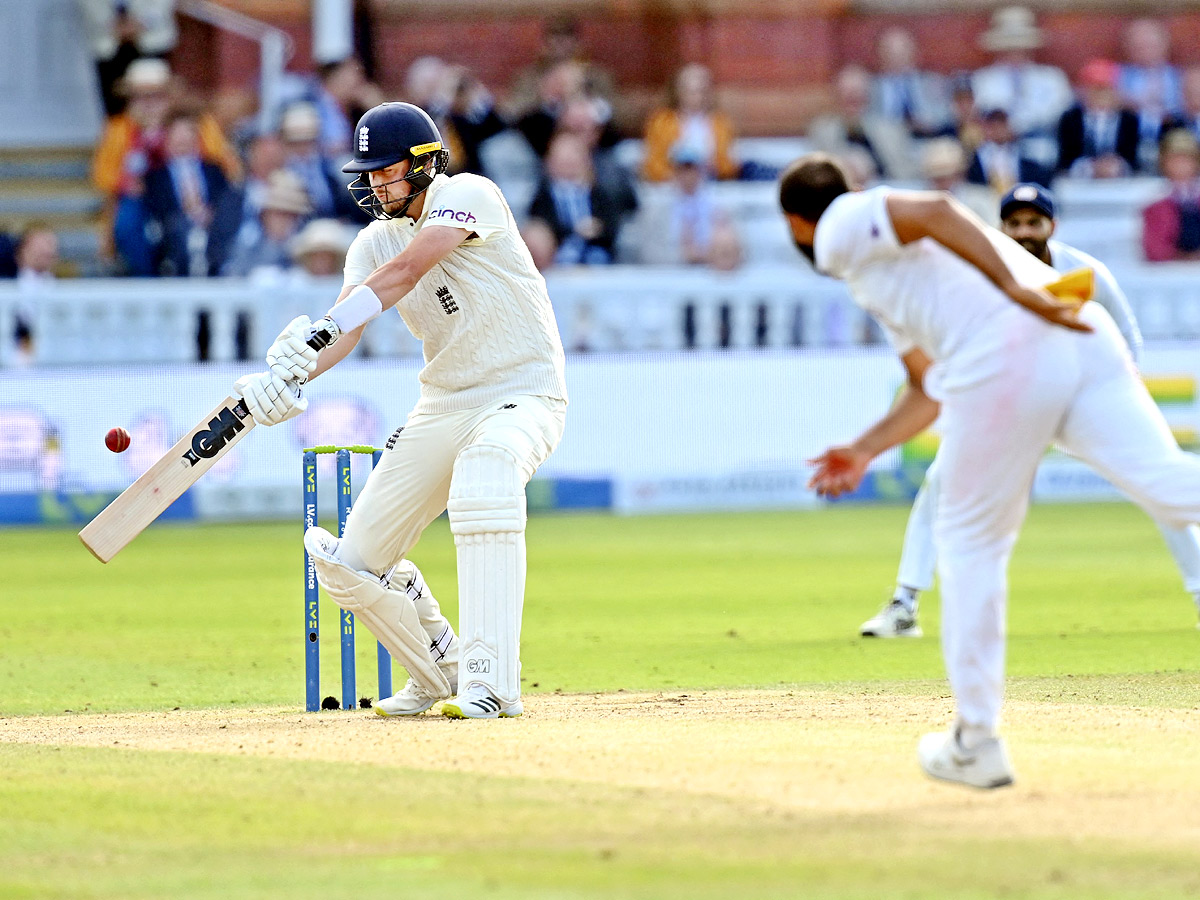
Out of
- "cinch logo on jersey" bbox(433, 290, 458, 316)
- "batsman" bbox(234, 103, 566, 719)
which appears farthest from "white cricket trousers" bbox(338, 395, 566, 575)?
"cinch logo on jersey" bbox(433, 290, 458, 316)

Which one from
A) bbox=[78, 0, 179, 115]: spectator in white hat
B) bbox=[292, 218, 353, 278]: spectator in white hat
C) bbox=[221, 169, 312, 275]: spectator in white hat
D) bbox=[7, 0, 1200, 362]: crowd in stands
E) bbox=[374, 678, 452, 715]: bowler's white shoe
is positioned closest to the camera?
bbox=[374, 678, 452, 715]: bowler's white shoe

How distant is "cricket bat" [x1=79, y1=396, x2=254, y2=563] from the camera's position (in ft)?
22.2

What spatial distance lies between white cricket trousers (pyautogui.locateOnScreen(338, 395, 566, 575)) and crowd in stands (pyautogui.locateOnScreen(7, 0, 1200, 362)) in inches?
397

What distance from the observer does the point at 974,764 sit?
5.10 metres

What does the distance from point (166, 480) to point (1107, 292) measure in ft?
12.9

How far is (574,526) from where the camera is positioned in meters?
16.0

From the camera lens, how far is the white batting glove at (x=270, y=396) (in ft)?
21.5

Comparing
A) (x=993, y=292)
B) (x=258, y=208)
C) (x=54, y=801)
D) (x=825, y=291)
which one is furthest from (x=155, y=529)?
(x=993, y=292)

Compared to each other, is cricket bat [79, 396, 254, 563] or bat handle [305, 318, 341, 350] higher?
bat handle [305, 318, 341, 350]

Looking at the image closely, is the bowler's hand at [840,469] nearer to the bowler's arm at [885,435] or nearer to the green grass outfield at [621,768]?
the bowler's arm at [885,435]

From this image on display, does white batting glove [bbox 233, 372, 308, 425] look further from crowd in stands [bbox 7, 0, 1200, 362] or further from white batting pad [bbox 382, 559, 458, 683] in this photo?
crowd in stands [bbox 7, 0, 1200, 362]

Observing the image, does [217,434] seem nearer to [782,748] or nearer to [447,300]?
[447,300]

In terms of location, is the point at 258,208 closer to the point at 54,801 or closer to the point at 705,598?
the point at 705,598

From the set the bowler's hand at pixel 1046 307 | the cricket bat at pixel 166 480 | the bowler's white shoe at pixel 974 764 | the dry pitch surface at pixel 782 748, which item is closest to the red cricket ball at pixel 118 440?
the cricket bat at pixel 166 480
